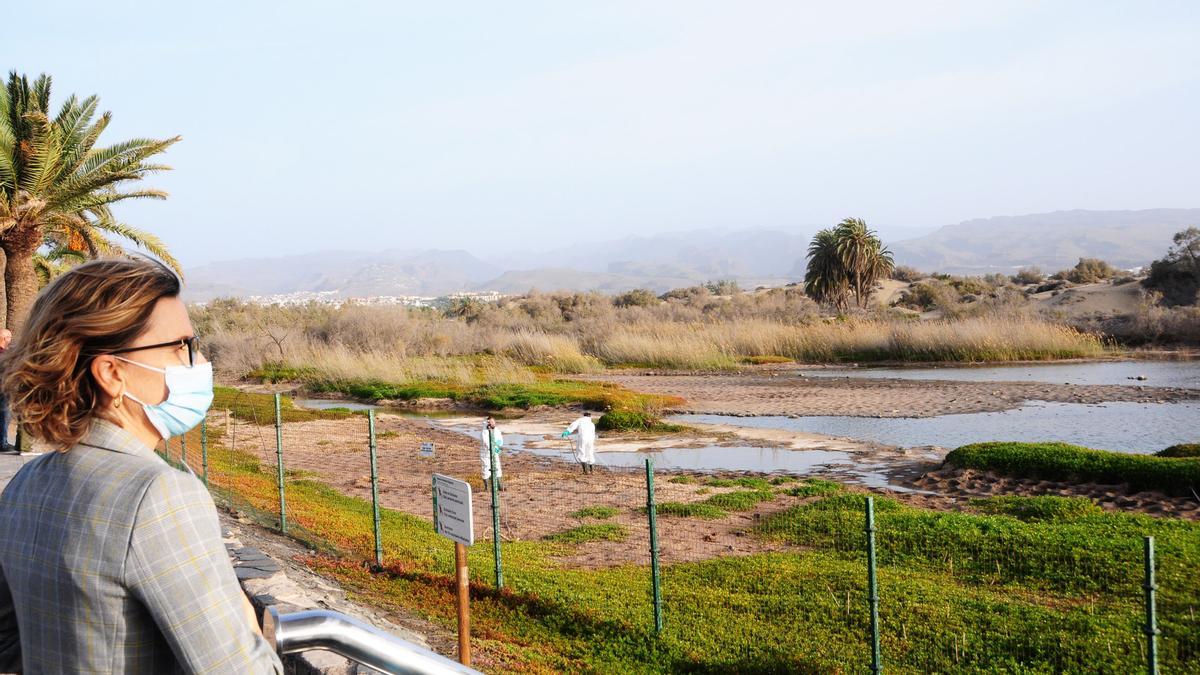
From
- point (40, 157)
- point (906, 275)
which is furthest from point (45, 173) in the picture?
point (906, 275)

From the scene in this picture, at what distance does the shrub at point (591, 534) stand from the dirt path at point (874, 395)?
52.3ft

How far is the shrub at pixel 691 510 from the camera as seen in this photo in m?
13.7

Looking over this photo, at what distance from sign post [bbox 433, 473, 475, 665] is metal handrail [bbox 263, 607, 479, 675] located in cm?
393

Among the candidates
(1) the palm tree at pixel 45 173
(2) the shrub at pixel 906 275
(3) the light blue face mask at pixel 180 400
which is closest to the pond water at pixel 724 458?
(1) the palm tree at pixel 45 173

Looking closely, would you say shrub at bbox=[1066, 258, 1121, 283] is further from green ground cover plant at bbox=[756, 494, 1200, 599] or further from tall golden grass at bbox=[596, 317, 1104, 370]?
green ground cover plant at bbox=[756, 494, 1200, 599]

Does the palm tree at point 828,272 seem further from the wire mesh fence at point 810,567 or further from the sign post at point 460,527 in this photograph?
the sign post at point 460,527

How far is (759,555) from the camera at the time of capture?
35.8ft

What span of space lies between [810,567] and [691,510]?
13.0ft

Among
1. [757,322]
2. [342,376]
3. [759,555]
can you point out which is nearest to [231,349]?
[342,376]

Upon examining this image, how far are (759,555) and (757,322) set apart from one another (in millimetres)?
40519

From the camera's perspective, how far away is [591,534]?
41.7ft

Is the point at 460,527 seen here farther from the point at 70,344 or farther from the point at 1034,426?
the point at 1034,426

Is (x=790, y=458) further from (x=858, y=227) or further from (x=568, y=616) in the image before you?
(x=858, y=227)

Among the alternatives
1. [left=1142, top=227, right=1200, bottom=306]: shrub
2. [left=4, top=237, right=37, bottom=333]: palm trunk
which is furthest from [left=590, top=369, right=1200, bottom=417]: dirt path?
[left=1142, top=227, right=1200, bottom=306]: shrub
